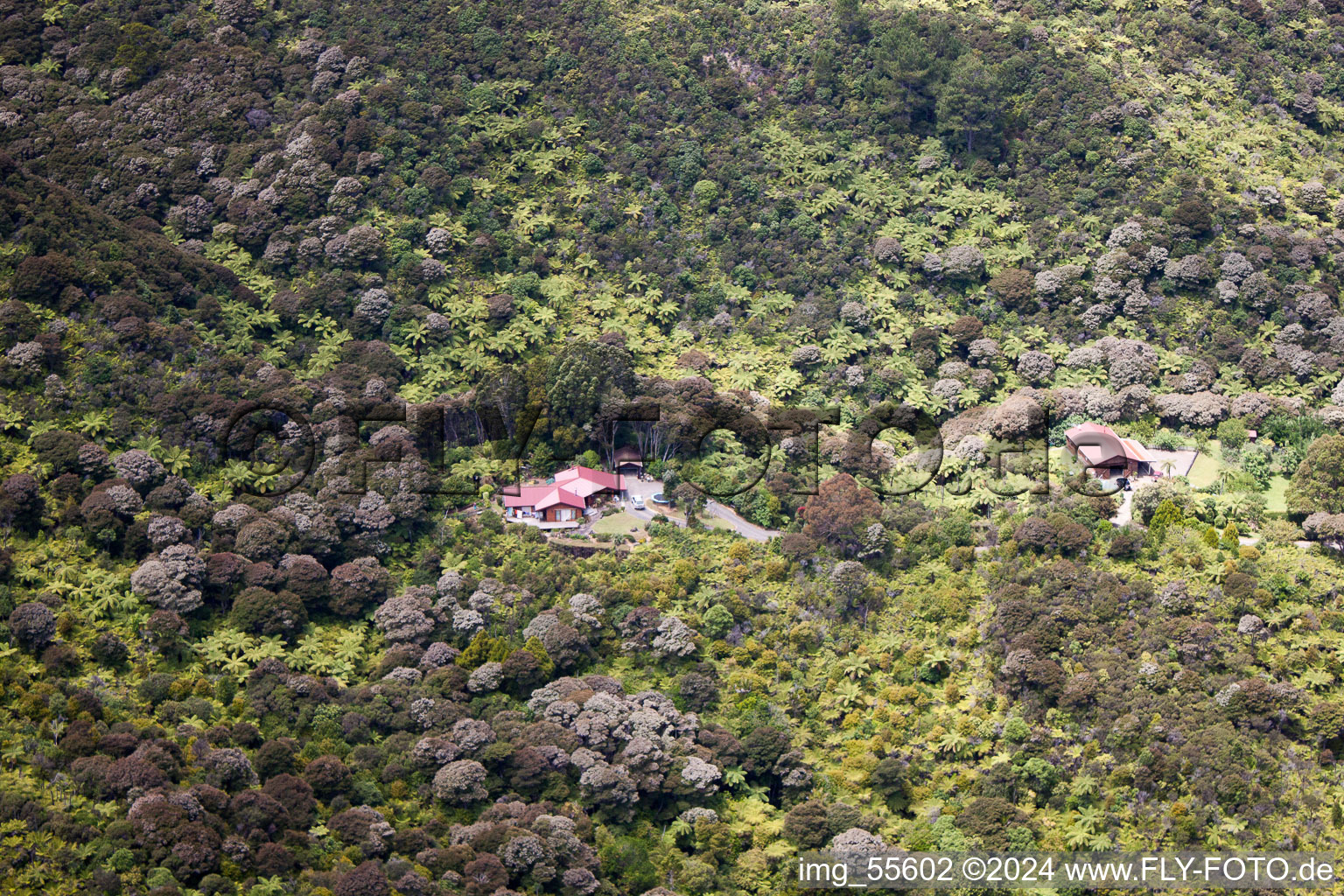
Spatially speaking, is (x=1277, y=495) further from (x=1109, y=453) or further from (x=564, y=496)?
(x=564, y=496)

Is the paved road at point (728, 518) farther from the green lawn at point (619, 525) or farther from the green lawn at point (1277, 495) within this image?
the green lawn at point (1277, 495)

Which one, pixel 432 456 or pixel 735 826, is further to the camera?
pixel 432 456

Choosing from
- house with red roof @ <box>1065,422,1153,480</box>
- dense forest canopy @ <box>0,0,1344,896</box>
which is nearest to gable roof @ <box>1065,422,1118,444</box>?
house with red roof @ <box>1065,422,1153,480</box>

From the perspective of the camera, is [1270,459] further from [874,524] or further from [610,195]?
[610,195]

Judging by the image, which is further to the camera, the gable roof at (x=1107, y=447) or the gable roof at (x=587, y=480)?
the gable roof at (x=587, y=480)

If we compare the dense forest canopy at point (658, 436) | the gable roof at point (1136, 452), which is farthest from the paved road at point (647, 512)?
the gable roof at point (1136, 452)

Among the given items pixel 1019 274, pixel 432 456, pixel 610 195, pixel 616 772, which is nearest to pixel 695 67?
pixel 610 195

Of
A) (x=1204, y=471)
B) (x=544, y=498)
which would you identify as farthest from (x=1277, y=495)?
(x=544, y=498)
